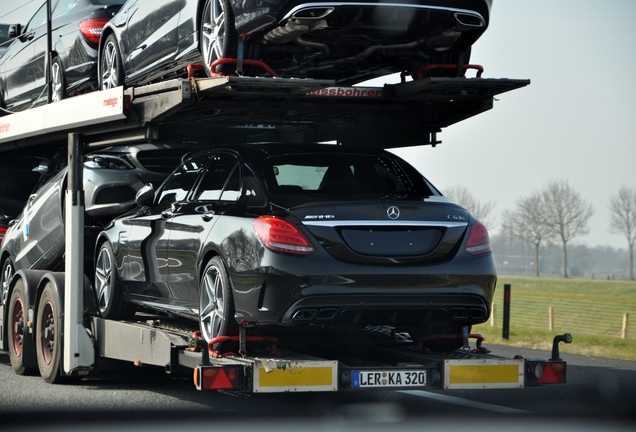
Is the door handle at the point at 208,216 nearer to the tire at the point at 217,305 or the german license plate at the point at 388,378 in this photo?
the tire at the point at 217,305

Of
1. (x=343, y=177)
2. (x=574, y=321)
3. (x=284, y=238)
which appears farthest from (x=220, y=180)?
(x=574, y=321)

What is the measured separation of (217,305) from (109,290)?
2.31 meters

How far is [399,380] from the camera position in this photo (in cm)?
698

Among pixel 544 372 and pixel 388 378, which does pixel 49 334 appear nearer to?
pixel 388 378

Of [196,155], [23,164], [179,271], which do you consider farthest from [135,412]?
[23,164]

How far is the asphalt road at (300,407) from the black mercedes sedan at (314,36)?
2534 millimetres

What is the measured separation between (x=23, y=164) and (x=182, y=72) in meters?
3.68

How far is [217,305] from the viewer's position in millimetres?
7281

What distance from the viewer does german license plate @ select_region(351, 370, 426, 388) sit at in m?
6.89

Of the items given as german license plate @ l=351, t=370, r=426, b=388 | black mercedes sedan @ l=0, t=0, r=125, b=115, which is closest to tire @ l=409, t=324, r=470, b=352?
german license plate @ l=351, t=370, r=426, b=388

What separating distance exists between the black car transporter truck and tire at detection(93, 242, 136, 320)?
0.40 ft

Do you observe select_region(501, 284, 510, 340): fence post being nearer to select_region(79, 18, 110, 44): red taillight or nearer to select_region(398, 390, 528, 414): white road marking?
select_region(398, 390, 528, 414): white road marking

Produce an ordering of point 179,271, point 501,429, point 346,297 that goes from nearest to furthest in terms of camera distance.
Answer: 1. point 346,297
2. point 501,429
3. point 179,271

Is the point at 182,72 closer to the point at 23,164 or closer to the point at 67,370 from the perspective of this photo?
the point at 67,370
